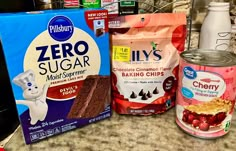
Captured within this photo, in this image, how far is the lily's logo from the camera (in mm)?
593

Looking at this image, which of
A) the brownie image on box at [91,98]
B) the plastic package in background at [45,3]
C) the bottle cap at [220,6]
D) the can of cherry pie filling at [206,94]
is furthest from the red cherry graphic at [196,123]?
the plastic package in background at [45,3]

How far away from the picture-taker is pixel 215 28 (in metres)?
0.67

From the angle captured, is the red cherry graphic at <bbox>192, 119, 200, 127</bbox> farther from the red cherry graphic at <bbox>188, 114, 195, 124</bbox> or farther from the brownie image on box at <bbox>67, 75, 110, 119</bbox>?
the brownie image on box at <bbox>67, 75, 110, 119</bbox>

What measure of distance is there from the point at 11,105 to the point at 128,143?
0.31 m

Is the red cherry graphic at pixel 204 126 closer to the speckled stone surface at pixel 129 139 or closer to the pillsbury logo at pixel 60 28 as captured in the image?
the speckled stone surface at pixel 129 139

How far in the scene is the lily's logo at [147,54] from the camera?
1.95 feet

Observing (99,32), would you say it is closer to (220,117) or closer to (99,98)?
(99,98)

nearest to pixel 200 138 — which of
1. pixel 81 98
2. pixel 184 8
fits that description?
pixel 81 98

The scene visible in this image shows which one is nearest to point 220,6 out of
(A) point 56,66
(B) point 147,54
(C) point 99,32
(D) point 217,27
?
(D) point 217,27

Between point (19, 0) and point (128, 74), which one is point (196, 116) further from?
point (19, 0)

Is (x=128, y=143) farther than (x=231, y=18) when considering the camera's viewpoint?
No

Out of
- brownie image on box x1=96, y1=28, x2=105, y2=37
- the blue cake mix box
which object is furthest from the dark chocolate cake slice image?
brownie image on box x1=96, y1=28, x2=105, y2=37

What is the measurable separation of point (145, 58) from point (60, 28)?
231 mm

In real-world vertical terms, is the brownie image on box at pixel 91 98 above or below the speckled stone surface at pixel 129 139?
above
